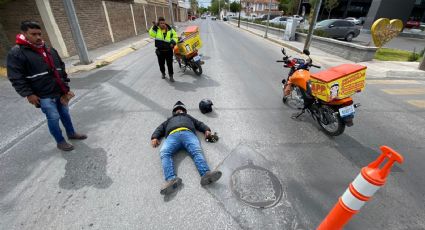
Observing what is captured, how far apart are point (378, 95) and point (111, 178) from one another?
7552 millimetres

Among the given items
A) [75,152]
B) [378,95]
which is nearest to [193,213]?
[75,152]

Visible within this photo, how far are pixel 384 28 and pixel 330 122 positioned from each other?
10.1 metres

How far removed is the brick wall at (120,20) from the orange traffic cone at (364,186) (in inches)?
673

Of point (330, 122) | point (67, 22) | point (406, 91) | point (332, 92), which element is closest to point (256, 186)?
point (332, 92)

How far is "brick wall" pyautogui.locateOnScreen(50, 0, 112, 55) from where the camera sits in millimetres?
9805

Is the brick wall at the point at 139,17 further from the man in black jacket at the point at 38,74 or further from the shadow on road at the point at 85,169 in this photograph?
the shadow on road at the point at 85,169

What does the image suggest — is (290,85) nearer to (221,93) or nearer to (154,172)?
(221,93)

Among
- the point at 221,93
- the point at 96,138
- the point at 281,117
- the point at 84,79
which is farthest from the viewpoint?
the point at 84,79

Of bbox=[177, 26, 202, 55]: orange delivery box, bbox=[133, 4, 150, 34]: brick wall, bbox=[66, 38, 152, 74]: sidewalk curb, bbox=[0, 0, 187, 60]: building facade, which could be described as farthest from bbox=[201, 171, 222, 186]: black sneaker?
bbox=[133, 4, 150, 34]: brick wall

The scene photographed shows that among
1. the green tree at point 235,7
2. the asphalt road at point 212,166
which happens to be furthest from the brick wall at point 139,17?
the green tree at point 235,7

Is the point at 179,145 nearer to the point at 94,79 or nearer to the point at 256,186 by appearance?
the point at 256,186

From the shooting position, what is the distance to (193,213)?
2.46 m

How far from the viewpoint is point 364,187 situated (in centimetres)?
152

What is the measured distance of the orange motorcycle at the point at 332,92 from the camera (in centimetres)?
349
